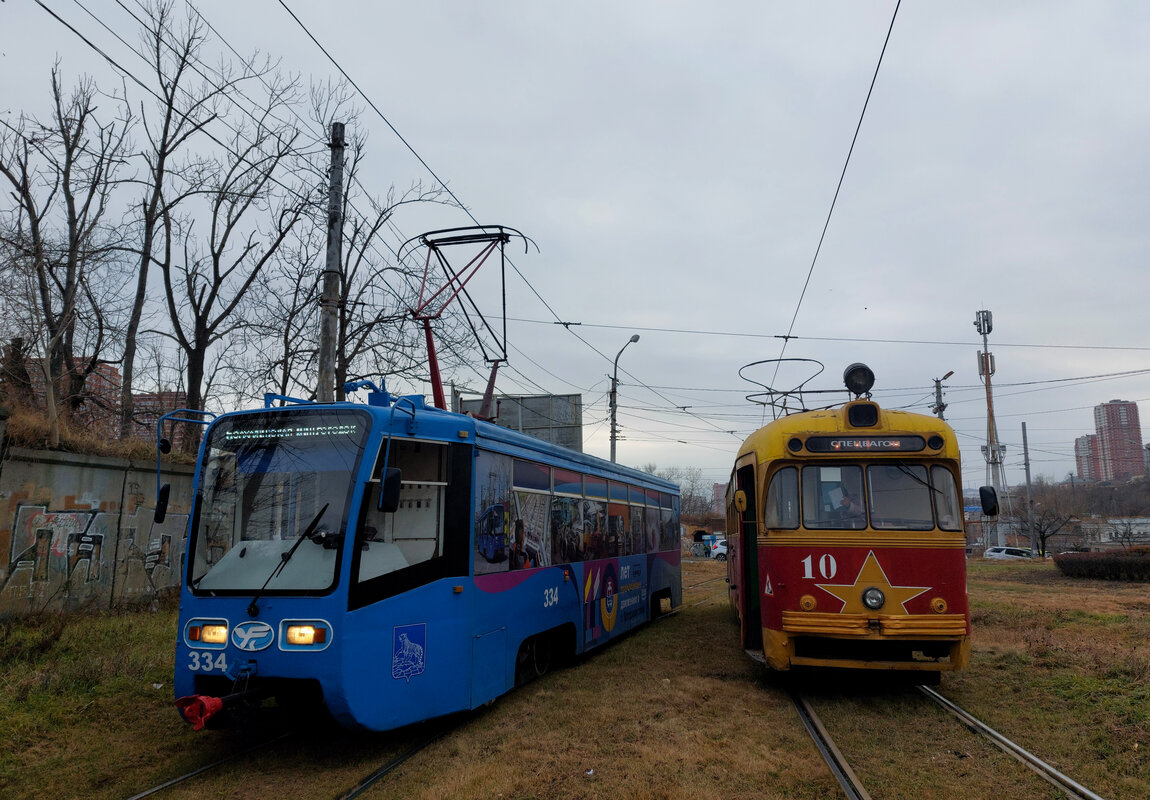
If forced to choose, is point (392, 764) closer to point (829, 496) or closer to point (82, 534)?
point (829, 496)

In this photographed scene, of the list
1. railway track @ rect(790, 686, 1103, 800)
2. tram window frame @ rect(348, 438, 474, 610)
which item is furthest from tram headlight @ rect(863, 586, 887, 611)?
tram window frame @ rect(348, 438, 474, 610)

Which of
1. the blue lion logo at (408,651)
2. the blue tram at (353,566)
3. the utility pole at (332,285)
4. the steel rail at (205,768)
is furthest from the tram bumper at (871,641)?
the utility pole at (332,285)

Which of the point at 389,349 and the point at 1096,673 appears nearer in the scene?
the point at 1096,673

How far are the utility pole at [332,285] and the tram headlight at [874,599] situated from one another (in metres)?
7.07

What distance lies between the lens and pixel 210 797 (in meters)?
5.34

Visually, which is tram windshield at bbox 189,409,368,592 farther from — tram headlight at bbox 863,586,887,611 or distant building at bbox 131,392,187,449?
distant building at bbox 131,392,187,449

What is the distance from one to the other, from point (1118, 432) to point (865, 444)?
7175 centimetres

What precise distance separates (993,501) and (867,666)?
90.3 inches

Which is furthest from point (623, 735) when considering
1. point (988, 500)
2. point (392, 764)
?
point (988, 500)

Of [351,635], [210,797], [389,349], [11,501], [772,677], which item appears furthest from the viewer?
[389,349]

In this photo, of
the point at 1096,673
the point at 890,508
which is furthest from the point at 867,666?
the point at 1096,673

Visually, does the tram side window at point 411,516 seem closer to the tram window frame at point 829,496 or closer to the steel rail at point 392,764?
the steel rail at point 392,764

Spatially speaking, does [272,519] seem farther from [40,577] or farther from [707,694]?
[40,577]

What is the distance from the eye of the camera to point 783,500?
8.47 m
